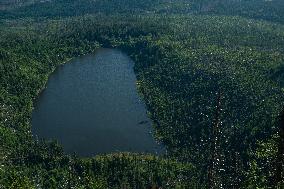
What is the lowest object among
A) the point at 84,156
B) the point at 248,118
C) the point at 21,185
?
the point at 84,156

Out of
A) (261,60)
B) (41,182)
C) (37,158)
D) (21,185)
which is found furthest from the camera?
(261,60)

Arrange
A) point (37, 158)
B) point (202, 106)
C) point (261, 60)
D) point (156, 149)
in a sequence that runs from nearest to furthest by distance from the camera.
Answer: point (37, 158) → point (156, 149) → point (202, 106) → point (261, 60)

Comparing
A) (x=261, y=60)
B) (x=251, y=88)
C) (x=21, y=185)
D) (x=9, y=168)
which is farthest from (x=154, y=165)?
(x=261, y=60)

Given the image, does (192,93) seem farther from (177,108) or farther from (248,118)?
(248,118)

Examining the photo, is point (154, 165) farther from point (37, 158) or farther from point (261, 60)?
point (261, 60)

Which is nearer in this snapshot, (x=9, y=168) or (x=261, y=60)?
(x=9, y=168)

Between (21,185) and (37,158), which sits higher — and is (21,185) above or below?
above

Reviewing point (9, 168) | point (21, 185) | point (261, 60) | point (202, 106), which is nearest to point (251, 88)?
point (202, 106)

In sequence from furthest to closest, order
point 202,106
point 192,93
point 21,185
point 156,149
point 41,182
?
point 192,93 → point 202,106 → point 156,149 → point 41,182 → point 21,185

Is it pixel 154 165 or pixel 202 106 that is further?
pixel 202 106
